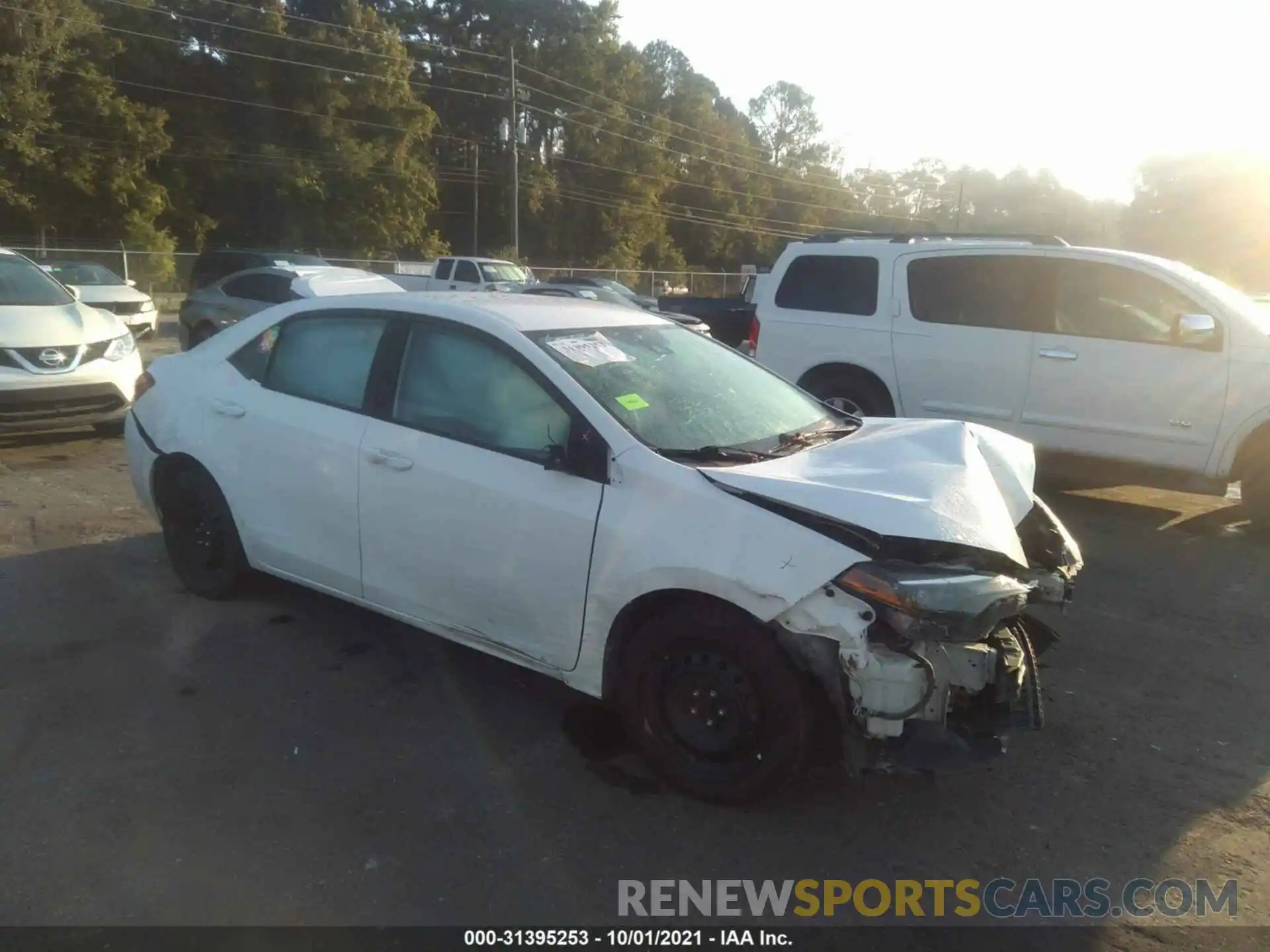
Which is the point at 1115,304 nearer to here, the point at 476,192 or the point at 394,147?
the point at 394,147

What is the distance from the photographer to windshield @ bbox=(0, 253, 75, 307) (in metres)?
9.01

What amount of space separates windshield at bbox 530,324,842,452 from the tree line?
37403 mm

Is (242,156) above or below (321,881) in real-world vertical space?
above

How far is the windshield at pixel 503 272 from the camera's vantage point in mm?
26531

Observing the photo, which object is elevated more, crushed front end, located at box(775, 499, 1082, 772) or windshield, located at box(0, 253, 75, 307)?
windshield, located at box(0, 253, 75, 307)

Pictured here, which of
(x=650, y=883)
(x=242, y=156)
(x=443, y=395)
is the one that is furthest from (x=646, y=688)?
(x=242, y=156)

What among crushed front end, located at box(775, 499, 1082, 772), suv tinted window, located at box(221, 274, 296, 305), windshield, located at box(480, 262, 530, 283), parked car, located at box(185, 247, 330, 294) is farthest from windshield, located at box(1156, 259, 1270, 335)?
windshield, located at box(480, 262, 530, 283)

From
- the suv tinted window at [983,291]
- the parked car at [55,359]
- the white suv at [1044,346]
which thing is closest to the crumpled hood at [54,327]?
the parked car at [55,359]

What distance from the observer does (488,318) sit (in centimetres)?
420

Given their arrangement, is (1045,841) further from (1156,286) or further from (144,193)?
(144,193)

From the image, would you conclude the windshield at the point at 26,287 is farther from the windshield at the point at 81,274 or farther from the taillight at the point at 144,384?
the windshield at the point at 81,274

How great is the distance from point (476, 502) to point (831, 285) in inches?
224

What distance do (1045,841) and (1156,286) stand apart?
17.6ft

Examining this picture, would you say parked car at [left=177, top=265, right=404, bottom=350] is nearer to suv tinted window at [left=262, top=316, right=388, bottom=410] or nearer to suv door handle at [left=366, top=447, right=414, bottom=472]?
suv tinted window at [left=262, top=316, right=388, bottom=410]
